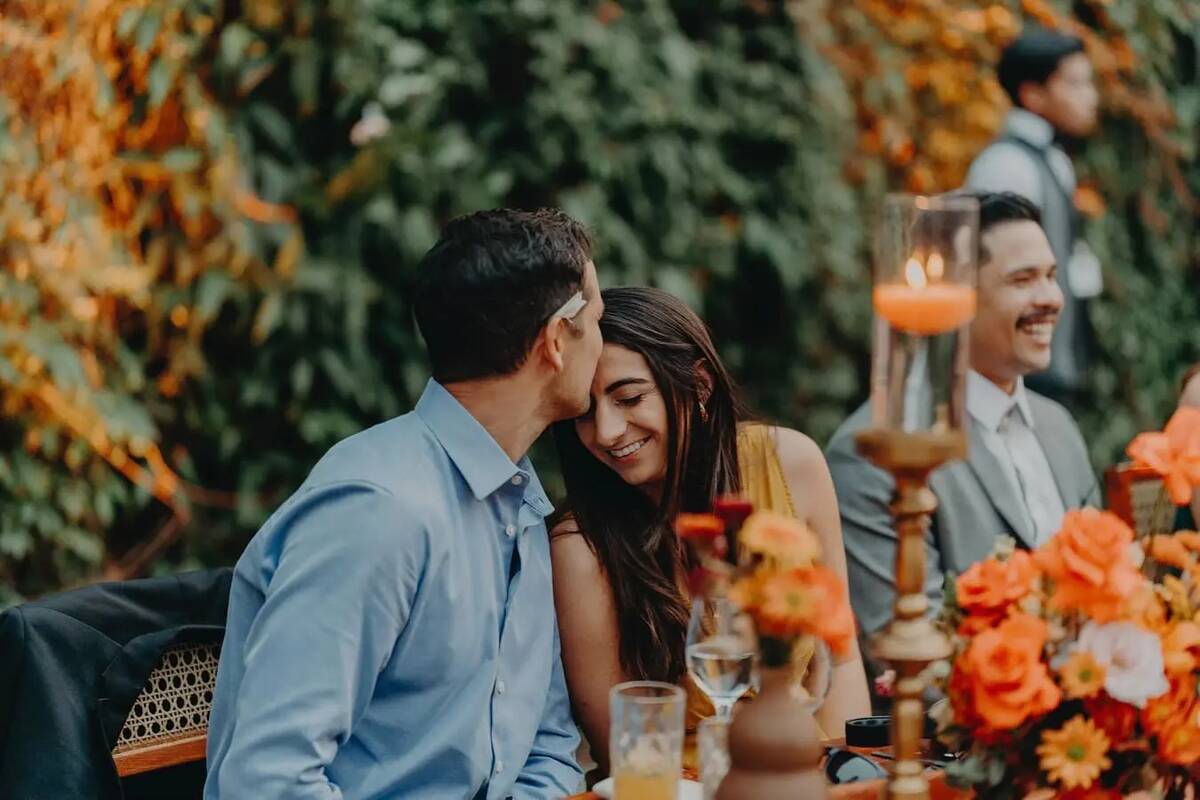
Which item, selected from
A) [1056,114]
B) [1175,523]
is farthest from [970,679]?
[1056,114]

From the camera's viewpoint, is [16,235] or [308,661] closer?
[308,661]

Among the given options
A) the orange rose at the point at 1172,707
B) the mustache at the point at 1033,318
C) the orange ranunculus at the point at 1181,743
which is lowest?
the orange ranunculus at the point at 1181,743

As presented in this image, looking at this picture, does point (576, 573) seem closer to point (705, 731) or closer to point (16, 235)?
point (705, 731)

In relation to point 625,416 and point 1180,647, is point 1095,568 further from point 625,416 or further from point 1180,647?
point 625,416

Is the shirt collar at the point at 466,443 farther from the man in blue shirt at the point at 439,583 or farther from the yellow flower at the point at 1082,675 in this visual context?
the yellow flower at the point at 1082,675

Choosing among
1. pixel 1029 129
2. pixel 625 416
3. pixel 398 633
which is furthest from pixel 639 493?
pixel 1029 129

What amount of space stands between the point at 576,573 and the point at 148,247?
2.01 m

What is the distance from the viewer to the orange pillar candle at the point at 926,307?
1.58m

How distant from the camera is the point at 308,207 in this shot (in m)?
4.08

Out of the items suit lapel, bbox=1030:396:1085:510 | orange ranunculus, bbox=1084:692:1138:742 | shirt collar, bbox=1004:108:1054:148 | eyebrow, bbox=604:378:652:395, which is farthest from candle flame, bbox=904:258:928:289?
shirt collar, bbox=1004:108:1054:148

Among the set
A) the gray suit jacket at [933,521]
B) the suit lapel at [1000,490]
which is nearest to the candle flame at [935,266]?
the gray suit jacket at [933,521]

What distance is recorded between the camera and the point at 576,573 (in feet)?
8.32

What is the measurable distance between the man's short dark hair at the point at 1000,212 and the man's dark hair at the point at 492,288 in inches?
55.5

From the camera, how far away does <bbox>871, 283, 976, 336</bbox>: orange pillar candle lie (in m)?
1.58
